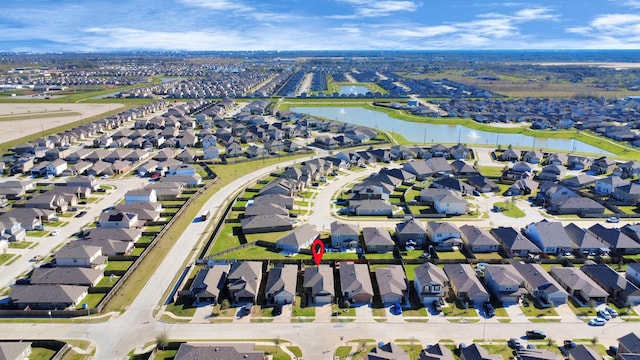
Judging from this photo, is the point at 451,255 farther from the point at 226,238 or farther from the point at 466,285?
the point at 226,238

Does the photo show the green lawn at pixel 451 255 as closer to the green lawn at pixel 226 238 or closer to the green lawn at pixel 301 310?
the green lawn at pixel 301 310

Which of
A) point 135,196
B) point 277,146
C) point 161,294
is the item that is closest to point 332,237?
point 161,294

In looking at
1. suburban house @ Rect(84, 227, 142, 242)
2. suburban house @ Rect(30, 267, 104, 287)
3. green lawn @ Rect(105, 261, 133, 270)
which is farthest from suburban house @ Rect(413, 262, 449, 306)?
suburban house @ Rect(84, 227, 142, 242)

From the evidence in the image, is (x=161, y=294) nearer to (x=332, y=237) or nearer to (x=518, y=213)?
(x=332, y=237)

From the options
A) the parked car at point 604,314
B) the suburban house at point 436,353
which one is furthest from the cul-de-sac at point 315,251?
the parked car at point 604,314

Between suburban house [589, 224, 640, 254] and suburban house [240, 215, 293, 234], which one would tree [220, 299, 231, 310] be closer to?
suburban house [240, 215, 293, 234]
